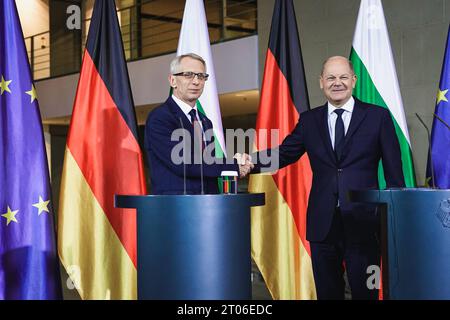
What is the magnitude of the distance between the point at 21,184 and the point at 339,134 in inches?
62.5

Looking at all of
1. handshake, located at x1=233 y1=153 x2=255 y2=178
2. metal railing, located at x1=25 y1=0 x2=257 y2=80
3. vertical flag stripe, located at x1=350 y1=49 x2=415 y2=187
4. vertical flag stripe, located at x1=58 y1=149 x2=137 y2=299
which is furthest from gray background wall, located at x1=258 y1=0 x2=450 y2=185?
metal railing, located at x1=25 y1=0 x2=257 y2=80

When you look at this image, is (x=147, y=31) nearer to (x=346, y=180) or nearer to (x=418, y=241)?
(x=346, y=180)

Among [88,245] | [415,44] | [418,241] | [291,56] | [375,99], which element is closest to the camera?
[418,241]

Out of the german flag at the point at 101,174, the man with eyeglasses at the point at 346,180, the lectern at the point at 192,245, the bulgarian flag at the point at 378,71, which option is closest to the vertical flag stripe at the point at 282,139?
the bulgarian flag at the point at 378,71

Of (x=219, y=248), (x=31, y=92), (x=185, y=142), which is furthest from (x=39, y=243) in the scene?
(x=219, y=248)

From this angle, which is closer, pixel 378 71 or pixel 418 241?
pixel 418 241

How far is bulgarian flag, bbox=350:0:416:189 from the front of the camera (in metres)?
3.88

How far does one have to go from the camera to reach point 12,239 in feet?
10.3

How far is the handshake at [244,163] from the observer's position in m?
2.90

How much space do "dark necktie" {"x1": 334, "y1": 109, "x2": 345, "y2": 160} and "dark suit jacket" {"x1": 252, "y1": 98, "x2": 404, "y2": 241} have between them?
2 centimetres

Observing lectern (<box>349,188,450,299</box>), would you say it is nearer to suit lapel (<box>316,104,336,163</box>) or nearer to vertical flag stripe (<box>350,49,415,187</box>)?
suit lapel (<box>316,104,336,163</box>)

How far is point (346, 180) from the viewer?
Answer: 2707 mm

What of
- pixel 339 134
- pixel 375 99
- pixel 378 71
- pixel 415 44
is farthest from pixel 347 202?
pixel 415 44
